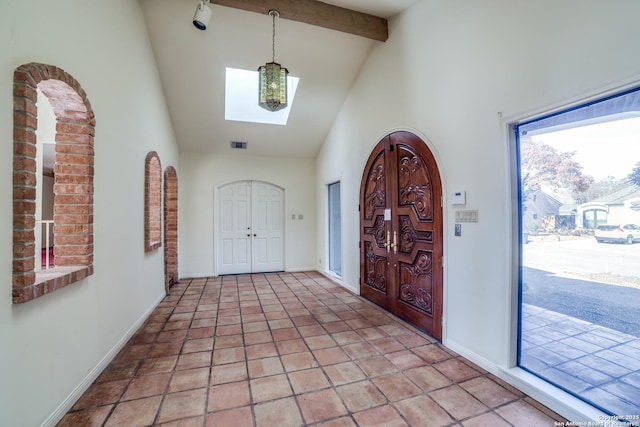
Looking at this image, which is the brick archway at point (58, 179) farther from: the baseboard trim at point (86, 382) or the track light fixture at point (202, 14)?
the track light fixture at point (202, 14)

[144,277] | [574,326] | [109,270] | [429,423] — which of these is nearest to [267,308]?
[144,277]

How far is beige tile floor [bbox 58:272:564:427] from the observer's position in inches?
74.9

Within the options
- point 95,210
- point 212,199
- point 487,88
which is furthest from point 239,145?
point 487,88

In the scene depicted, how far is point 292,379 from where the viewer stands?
91.5 inches

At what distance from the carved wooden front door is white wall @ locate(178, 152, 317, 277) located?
99.5 inches

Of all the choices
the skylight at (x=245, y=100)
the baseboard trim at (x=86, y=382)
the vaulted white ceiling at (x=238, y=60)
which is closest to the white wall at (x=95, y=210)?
the baseboard trim at (x=86, y=382)

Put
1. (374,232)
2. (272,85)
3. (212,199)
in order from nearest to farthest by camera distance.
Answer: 1. (272,85)
2. (374,232)
3. (212,199)

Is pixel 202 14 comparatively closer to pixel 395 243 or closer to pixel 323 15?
pixel 323 15

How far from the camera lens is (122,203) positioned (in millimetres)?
2953

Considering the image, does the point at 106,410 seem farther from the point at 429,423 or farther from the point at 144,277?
the point at 429,423

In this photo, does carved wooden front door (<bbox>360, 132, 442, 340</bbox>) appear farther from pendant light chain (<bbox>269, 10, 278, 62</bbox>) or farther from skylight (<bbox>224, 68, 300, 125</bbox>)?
skylight (<bbox>224, 68, 300, 125</bbox>)

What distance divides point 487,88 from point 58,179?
138 inches

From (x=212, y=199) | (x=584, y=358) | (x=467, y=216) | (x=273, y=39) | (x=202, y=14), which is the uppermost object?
(x=273, y=39)

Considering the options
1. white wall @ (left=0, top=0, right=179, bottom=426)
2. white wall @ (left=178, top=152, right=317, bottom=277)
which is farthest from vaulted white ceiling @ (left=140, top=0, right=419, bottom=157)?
white wall @ (left=178, top=152, right=317, bottom=277)
